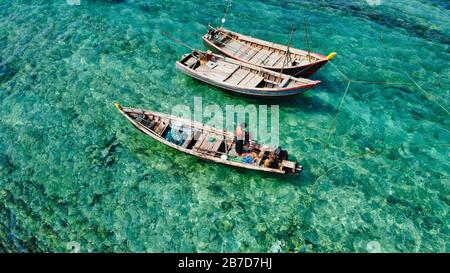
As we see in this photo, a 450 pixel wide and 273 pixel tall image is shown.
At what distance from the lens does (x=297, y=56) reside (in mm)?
24312

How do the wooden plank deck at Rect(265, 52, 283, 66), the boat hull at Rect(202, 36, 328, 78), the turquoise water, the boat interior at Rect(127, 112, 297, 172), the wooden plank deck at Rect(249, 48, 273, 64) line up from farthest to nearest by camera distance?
the wooden plank deck at Rect(249, 48, 273, 64) < the wooden plank deck at Rect(265, 52, 283, 66) < the boat hull at Rect(202, 36, 328, 78) < the boat interior at Rect(127, 112, 297, 172) < the turquoise water

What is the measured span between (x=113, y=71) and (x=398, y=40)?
26.5 metres

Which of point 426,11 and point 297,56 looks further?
point 426,11

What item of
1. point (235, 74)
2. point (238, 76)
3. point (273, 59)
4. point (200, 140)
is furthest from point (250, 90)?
point (200, 140)

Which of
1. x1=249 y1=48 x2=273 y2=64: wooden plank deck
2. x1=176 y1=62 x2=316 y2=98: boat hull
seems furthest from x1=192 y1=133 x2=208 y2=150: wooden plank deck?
x1=249 y1=48 x2=273 y2=64: wooden plank deck

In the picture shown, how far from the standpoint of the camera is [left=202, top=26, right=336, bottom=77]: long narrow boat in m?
22.6

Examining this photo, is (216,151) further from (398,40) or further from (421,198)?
(398,40)

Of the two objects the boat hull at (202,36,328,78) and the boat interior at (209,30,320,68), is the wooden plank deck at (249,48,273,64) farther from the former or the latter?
the boat hull at (202,36,328,78)

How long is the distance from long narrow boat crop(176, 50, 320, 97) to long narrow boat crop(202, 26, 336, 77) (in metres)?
0.69

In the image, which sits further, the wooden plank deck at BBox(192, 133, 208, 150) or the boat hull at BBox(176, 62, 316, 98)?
the boat hull at BBox(176, 62, 316, 98)

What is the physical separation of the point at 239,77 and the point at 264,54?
12.6ft
